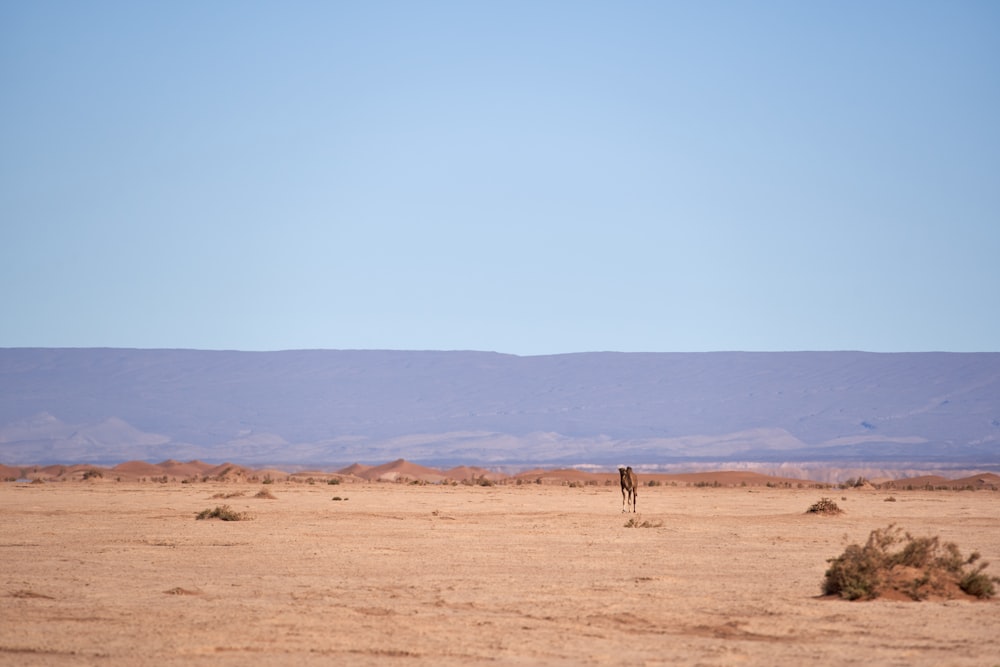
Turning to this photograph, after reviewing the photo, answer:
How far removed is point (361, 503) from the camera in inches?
1481

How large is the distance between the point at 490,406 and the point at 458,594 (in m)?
149

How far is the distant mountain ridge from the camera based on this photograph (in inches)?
5625

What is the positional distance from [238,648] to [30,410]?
15493cm

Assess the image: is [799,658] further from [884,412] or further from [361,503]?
[884,412]

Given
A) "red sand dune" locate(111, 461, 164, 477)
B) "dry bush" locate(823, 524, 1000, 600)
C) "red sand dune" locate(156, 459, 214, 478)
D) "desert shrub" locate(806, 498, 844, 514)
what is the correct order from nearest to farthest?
"dry bush" locate(823, 524, 1000, 600) < "desert shrub" locate(806, 498, 844, 514) < "red sand dune" locate(111, 461, 164, 477) < "red sand dune" locate(156, 459, 214, 478)

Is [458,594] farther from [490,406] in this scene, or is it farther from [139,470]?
[490,406]

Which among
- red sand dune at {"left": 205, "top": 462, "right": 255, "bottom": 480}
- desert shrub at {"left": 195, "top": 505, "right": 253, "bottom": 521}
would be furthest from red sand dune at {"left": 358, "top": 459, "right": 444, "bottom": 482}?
desert shrub at {"left": 195, "top": 505, "right": 253, "bottom": 521}

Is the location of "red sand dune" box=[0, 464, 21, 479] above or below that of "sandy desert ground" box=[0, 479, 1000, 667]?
above

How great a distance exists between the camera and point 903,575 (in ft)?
50.4

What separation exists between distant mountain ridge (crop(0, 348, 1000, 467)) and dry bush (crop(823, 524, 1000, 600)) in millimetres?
111308

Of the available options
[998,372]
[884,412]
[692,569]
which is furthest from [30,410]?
[692,569]

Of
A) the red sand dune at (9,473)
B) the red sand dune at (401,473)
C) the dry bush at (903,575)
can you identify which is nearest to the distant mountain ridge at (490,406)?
the red sand dune at (401,473)

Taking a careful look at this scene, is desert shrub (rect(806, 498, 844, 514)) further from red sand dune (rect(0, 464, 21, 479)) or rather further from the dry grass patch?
red sand dune (rect(0, 464, 21, 479))

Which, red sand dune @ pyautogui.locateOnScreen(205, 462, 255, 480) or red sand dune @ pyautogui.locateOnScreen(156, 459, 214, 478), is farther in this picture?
red sand dune @ pyautogui.locateOnScreen(156, 459, 214, 478)
